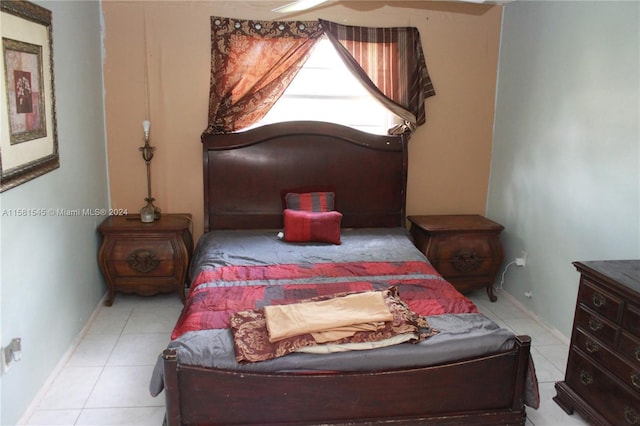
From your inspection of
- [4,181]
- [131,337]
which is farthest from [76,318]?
[4,181]

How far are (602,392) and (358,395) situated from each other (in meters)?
1.11

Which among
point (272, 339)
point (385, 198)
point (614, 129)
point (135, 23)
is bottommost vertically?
point (272, 339)

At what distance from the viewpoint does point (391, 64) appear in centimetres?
411

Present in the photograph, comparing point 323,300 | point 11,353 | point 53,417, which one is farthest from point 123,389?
point 323,300

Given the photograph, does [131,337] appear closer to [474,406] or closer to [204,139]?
[204,139]

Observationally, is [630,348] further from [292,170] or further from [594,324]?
[292,170]

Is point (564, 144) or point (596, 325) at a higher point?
point (564, 144)

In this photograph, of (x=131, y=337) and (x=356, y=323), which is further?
(x=131, y=337)

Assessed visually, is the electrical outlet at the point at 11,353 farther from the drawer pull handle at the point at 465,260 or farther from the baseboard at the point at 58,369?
the drawer pull handle at the point at 465,260

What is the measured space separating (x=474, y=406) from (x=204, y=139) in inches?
99.0

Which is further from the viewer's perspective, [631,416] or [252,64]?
[252,64]

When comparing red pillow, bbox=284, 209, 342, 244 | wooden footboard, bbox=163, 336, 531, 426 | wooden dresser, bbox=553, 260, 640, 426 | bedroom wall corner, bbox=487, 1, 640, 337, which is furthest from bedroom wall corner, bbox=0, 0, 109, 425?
bedroom wall corner, bbox=487, 1, 640, 337

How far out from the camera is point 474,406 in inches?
95.8

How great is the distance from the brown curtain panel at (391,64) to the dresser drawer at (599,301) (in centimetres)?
188
